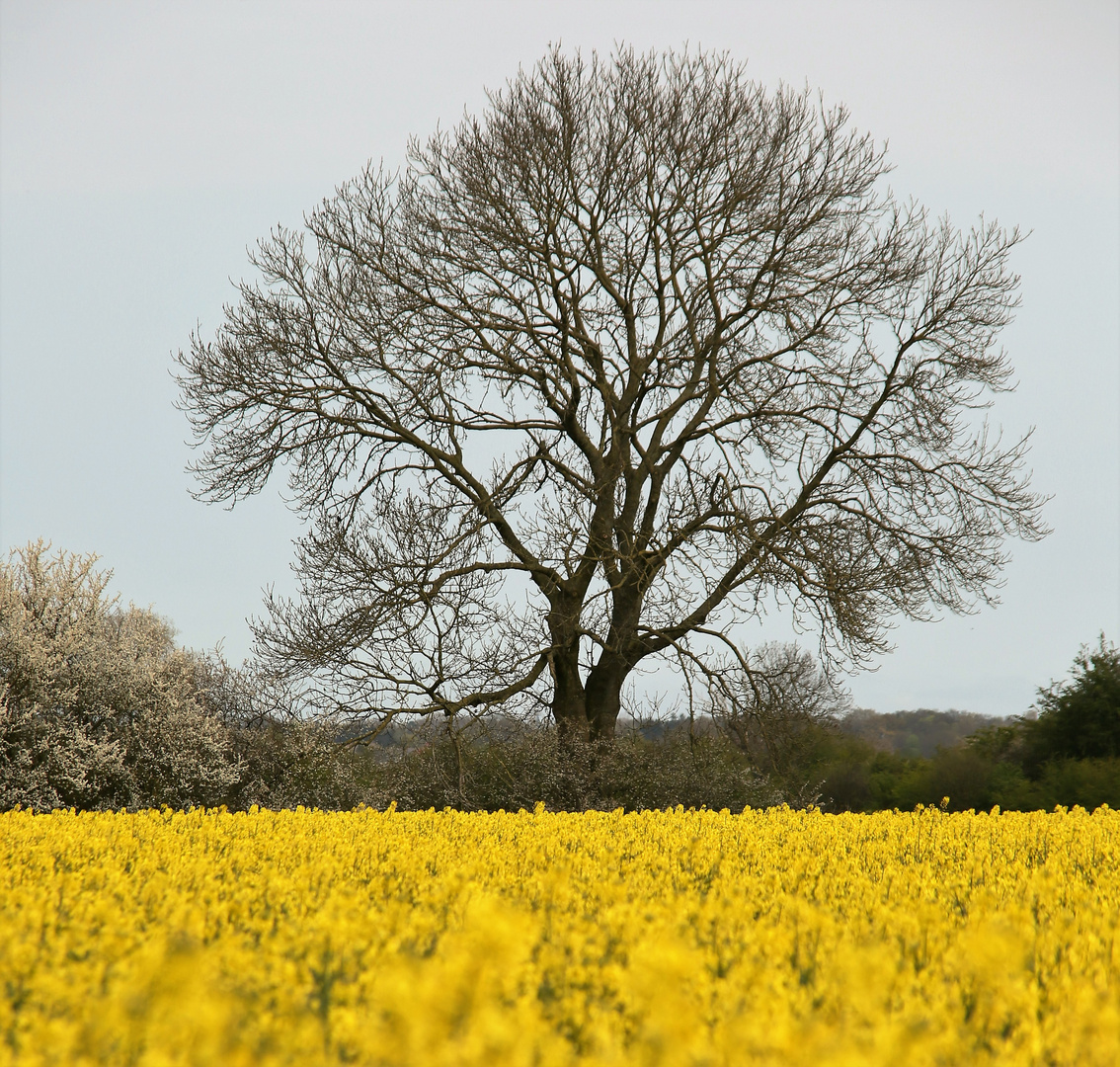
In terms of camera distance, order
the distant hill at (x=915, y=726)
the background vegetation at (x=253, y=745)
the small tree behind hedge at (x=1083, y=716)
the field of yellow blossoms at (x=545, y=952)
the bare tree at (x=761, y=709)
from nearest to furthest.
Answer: the field of yellow blossoms at (x=545, y=952), the background vegetation at (x=253, y=745), the bare tree at (x=761, y=709), the small tree behind hedge at (x=1083, y=716), the distant hill at (x=915, y=726)

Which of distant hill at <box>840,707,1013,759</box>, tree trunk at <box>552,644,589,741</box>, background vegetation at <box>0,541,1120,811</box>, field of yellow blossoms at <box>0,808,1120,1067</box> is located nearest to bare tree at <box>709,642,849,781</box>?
background vegetation at <box>0,541,1120,811</box>

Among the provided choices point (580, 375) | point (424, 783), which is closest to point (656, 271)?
point (580, 375)

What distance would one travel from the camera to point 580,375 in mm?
14977

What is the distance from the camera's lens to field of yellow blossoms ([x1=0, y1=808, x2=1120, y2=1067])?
2314mm

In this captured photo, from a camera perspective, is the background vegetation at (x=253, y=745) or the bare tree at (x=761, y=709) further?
the bare tree at (x=761, y=709)

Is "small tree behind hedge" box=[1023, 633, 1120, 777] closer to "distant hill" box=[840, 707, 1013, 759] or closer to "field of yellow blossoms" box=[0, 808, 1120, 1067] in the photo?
"field of yellow blossoms" box=[0, 808, 1120, 1067]

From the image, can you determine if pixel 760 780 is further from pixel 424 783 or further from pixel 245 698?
pixel 245 698

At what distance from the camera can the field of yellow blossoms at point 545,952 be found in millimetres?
2314

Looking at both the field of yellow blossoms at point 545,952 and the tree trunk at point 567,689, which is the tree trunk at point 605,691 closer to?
the tree trunk at point 567,689

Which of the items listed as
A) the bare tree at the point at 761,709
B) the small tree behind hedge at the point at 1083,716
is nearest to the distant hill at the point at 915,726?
the small tree behind hedge at the point at 1083,716

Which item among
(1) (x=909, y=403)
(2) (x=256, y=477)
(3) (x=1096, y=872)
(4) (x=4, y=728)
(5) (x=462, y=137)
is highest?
(5) (x=462, y=137)

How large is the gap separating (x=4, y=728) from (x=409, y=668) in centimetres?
487

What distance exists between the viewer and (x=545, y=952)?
10.9 feet

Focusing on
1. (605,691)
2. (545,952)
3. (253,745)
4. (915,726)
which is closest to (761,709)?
(605,691)
